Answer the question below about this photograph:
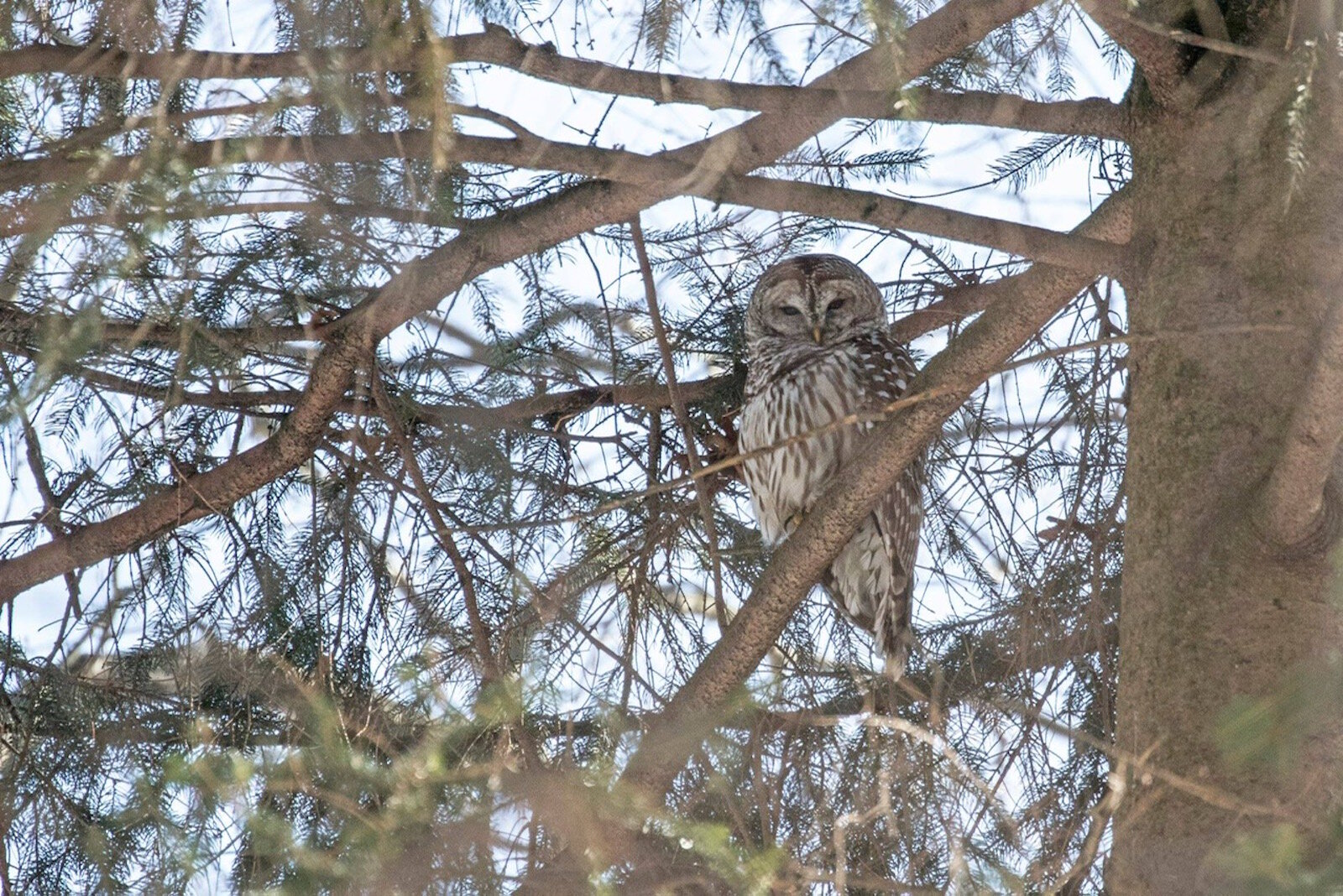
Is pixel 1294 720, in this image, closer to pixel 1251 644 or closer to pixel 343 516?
pixel 1251 644

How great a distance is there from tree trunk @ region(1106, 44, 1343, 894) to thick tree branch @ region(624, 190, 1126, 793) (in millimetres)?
315

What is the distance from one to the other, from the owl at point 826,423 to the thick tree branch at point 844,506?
3.71ft

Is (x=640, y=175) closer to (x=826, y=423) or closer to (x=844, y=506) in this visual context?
(x=844, y=506)

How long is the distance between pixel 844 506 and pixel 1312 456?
1.24 meters

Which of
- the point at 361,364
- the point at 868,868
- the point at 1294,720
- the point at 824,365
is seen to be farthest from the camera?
the point at 824,365

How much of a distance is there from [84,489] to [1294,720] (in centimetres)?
310

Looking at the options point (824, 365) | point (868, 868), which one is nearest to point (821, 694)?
point (868, 868)

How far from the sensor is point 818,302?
5004mm

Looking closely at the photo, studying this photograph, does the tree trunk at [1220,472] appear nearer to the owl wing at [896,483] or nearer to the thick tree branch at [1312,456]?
the thick tree branch at [1312,456]

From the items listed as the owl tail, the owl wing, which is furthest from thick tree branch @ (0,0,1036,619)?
the owl tail

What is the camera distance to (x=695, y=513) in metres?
4.04

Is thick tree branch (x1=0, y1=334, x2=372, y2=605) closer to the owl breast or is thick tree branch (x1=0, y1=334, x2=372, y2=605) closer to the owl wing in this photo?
the owl breast

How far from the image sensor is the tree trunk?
85.7 inches

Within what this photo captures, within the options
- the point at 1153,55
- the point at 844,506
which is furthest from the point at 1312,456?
the point at 844,506
